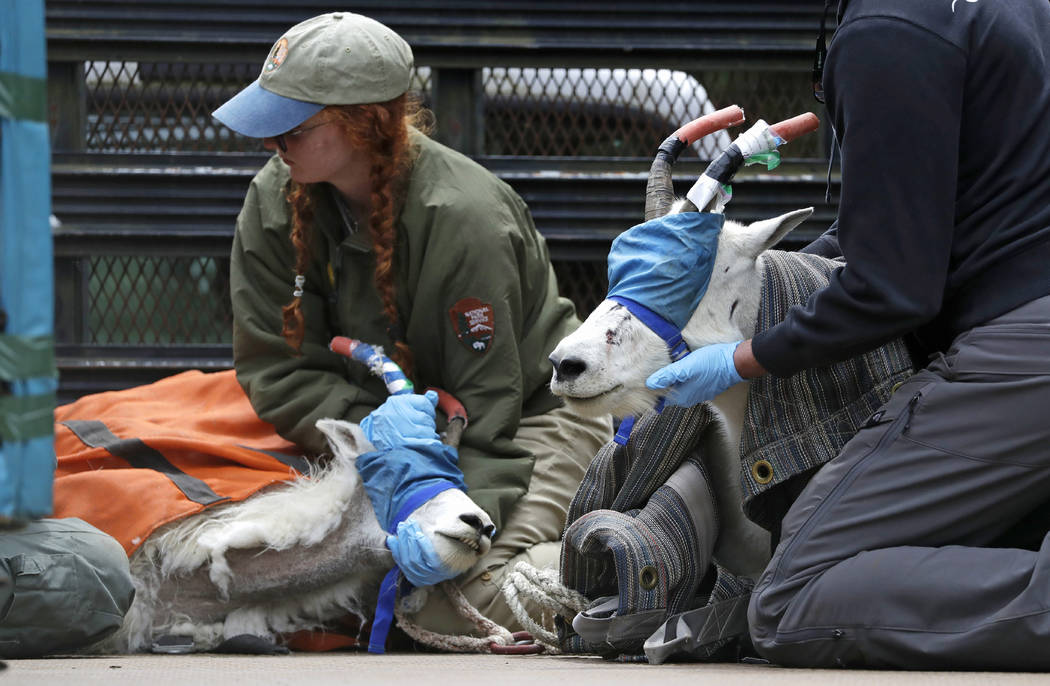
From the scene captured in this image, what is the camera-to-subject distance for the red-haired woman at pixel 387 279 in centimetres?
316

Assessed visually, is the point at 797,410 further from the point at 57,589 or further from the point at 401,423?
the point at 57,589

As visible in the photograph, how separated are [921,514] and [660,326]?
1.82ft

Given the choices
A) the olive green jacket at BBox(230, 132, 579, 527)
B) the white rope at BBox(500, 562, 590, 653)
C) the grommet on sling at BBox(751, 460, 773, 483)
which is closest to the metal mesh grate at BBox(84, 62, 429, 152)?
the olive green jacket at BBox(230, 132, 579, 527)

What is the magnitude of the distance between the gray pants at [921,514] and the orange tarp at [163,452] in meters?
1.34

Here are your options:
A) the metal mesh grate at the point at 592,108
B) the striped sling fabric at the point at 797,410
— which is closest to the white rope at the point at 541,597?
the striped sling fabric at the point at 797,410

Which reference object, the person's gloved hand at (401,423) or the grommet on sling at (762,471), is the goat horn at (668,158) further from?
the person's gloved hand at (401,423)

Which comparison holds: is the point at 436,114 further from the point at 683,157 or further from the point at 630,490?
the point at 630,490

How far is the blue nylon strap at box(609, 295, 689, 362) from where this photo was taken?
2488 mm

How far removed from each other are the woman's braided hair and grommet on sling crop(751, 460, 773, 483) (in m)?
1.04

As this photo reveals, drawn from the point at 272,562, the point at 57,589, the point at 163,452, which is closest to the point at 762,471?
the point at 272,562

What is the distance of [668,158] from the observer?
2648mm

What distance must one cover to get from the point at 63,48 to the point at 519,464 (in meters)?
1.87

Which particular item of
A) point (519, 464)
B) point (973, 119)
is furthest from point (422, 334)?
point (973, 119)

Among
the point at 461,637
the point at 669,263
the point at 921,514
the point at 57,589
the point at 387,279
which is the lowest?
the point at 461,637
